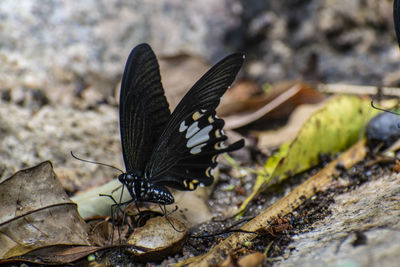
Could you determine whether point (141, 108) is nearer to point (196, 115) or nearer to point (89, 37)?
point (196, 115)

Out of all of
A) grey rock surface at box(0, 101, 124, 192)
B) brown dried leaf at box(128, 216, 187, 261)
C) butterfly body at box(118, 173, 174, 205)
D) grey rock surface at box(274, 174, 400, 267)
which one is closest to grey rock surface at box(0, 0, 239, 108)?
grey rock surface at box(0, 101, 124, 192)

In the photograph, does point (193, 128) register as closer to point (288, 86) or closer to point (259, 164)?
point (259, 164)

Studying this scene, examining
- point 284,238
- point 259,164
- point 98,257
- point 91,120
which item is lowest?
point 284,238

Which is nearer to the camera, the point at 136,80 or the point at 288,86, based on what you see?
the point at 136,80

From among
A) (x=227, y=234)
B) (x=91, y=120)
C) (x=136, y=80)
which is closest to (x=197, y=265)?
(x=227, y=234)

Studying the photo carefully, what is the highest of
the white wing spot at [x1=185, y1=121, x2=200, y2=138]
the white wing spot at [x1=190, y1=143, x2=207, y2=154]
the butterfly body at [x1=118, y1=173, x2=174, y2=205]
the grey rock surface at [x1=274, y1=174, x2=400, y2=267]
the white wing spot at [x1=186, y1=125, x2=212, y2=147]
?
the white wing spot at [x1=185, y1=121, x2=200, y2=138]

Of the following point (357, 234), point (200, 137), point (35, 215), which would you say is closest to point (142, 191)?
point (200, 137)

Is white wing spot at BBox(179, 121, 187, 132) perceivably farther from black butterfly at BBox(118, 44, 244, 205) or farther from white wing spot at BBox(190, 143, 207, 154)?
white wing spot at BBox(190, 143, 207, 154)
